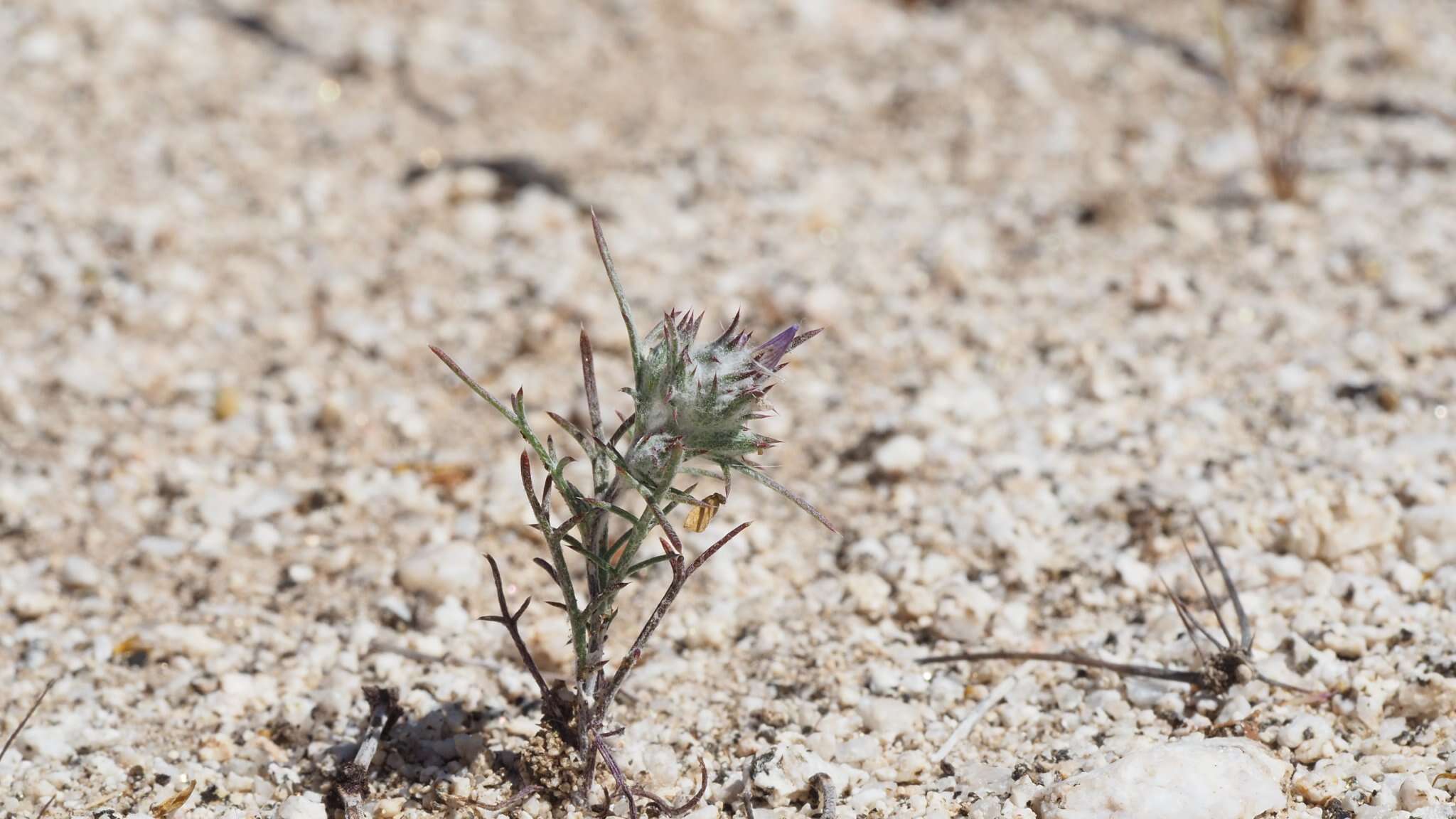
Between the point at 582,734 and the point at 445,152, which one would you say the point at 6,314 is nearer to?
the point at 445,152

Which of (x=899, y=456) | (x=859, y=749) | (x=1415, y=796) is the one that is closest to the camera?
(x=1415, y=796)

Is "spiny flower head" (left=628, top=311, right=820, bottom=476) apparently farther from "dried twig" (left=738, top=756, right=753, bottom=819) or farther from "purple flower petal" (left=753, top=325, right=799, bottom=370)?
"dried twig" (left=738, top=756, right=753, bottom=819)

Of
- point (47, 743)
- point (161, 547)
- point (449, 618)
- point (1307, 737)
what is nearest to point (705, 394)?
point (449, 618)

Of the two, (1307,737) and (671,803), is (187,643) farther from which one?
(1307,737)

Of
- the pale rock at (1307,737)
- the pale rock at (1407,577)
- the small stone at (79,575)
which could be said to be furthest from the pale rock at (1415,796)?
the small stone at (79,575)

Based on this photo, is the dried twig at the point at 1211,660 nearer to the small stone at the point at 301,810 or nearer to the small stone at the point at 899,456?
the small stone at the point at 899,456

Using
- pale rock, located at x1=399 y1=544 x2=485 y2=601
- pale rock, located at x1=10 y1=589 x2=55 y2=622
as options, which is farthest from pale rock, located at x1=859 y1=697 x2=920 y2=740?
pale rock, located at x1=10 y1=589 x2=55 y2=622
